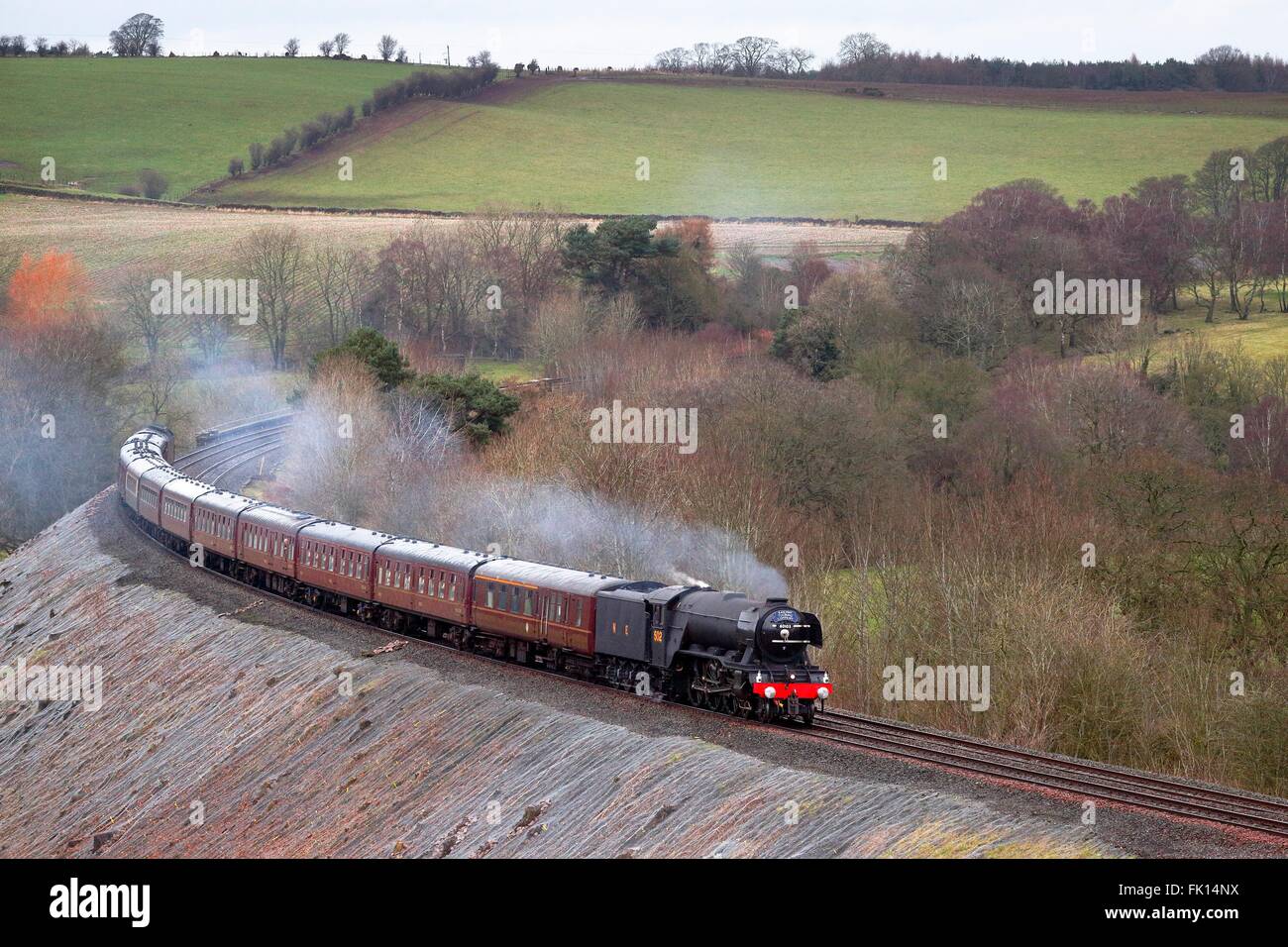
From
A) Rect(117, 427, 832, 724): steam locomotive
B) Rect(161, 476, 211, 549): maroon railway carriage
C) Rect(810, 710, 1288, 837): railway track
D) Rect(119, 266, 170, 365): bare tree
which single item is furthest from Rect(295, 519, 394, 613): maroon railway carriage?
Rect(119, 266, 170, 365): bare tree

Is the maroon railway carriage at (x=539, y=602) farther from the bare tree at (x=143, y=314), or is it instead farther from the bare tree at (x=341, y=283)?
the bare tree at (x=143, y=314)

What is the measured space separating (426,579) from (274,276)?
73.3 metres

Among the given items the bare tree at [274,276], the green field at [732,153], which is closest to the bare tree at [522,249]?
the bare tree at [274,276]

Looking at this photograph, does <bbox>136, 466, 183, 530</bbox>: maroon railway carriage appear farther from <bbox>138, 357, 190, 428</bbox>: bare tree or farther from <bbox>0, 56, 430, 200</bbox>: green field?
<bbox>0, 56, 430, 200</bbox>: green field

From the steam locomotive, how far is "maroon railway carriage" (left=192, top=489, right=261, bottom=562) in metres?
0.07

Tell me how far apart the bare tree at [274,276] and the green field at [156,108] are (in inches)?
1321

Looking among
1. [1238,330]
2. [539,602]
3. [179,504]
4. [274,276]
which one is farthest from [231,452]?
[1238,330]

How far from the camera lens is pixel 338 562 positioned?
4244 cm

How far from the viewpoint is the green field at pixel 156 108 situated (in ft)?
472

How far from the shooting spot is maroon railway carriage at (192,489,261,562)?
1921 inches

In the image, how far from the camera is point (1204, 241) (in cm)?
10138

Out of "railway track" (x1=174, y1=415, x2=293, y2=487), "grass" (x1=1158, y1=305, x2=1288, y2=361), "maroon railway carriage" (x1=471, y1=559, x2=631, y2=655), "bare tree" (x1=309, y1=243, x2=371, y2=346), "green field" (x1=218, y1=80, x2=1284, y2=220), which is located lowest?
"railway track" (x1=174, y1=415, x2=293, y2=487)

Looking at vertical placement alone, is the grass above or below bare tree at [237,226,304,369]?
below

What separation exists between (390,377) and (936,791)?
49.9m
